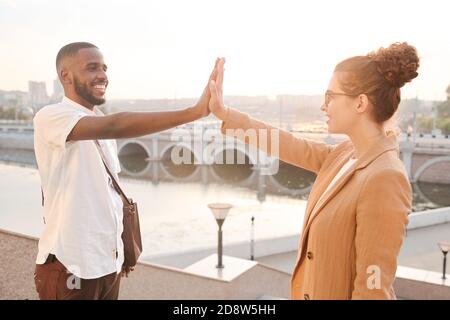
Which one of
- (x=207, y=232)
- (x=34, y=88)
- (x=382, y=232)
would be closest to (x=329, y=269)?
(x=382, y=232)

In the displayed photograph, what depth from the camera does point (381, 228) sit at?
86 centimetres

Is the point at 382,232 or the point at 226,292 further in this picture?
the point at 226,292

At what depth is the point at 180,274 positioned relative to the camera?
117 inches

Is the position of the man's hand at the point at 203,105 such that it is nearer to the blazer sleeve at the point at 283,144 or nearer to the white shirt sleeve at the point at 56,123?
the blazer sleeve at the point at 283,144

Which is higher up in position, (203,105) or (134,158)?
(203,105)

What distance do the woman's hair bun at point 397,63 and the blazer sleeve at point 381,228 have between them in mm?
226

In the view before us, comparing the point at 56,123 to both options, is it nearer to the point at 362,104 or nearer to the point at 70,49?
the point at 70,49

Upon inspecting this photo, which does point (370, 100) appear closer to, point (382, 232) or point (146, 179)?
point (382, 232)

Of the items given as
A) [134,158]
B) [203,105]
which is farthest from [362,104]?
[134,158]

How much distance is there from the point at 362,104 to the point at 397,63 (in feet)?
0.39

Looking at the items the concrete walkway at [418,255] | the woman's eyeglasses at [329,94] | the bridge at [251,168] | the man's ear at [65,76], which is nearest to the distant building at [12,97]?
the man's ear at [65,76]

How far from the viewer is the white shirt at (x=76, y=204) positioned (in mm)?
963

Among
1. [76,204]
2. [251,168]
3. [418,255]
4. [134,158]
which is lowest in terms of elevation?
[134,158]
